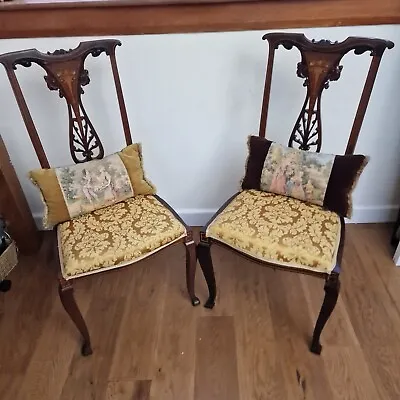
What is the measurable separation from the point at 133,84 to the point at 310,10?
778 millimetres

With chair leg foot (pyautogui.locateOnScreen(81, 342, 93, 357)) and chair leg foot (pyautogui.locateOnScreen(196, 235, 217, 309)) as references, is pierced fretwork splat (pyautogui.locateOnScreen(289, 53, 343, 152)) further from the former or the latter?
chair leg foot (pyautogui.locateOnScreen(81, 342, 93, 357))

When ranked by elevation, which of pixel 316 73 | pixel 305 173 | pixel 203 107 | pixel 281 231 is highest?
pixel 316 73

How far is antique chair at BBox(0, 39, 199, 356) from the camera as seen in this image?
1.46 metres

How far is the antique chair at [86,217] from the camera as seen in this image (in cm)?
146

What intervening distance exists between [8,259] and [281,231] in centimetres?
125

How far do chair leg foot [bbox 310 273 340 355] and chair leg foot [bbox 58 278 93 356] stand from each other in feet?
2.79

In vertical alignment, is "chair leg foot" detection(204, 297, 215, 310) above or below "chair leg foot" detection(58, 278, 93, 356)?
below

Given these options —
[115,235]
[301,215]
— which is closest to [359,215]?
[301,215]

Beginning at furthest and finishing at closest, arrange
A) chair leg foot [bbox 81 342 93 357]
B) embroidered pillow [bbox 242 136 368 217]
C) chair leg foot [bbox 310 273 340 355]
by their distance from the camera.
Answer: chair leg foot [bbox 81 342 93 357], embroidered pillow [bbox 242 136 368 217], chair leg foot [bbox 310 273 340 355]

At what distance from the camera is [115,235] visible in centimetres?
151

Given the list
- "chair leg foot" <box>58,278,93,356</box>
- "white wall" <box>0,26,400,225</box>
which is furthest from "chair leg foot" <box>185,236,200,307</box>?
"white wall" <box>0,26,400,225</box>

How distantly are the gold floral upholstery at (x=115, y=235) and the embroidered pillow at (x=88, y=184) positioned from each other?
39 millimetres

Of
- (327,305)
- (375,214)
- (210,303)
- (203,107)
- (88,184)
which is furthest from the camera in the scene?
(375,214)

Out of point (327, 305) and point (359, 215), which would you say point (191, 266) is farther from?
point (359, 215)
